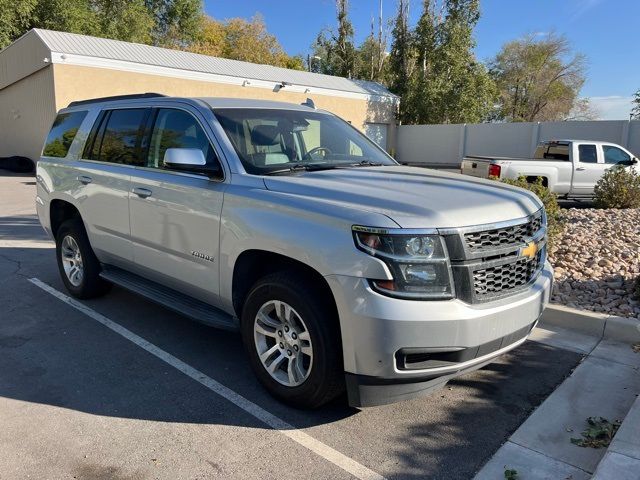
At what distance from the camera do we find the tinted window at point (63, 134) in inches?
223

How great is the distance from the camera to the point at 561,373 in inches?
163

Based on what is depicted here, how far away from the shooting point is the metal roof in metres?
19.5

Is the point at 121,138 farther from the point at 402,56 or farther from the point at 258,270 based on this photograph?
the point at 402,56

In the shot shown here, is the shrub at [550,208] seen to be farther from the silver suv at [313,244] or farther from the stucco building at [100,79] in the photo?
the stucco building at [100,79]

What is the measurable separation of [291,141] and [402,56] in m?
31.0

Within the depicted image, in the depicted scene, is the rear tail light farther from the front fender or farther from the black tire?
the front fender

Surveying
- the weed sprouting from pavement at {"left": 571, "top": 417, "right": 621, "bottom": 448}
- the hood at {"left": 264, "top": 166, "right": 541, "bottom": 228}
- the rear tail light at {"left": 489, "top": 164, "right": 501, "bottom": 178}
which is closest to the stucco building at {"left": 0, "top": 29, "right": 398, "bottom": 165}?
the rear tail light at {"left": 489, "top": 164, "right": 501, "bottom": 178}

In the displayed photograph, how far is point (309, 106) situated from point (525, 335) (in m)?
2.92

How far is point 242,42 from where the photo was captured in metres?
47.7

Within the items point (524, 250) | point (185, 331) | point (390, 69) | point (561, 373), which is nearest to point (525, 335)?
point (524, 250)

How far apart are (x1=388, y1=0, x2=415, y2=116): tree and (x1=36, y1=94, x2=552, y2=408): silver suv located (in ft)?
97.9

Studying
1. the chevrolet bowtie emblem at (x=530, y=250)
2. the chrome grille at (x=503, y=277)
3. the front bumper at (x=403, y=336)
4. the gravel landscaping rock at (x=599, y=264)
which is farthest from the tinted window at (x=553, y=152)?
the front bumper at (x=403, y=336)

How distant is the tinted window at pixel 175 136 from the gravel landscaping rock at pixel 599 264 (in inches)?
151

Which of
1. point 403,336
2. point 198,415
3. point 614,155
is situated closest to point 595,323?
point 403,336
